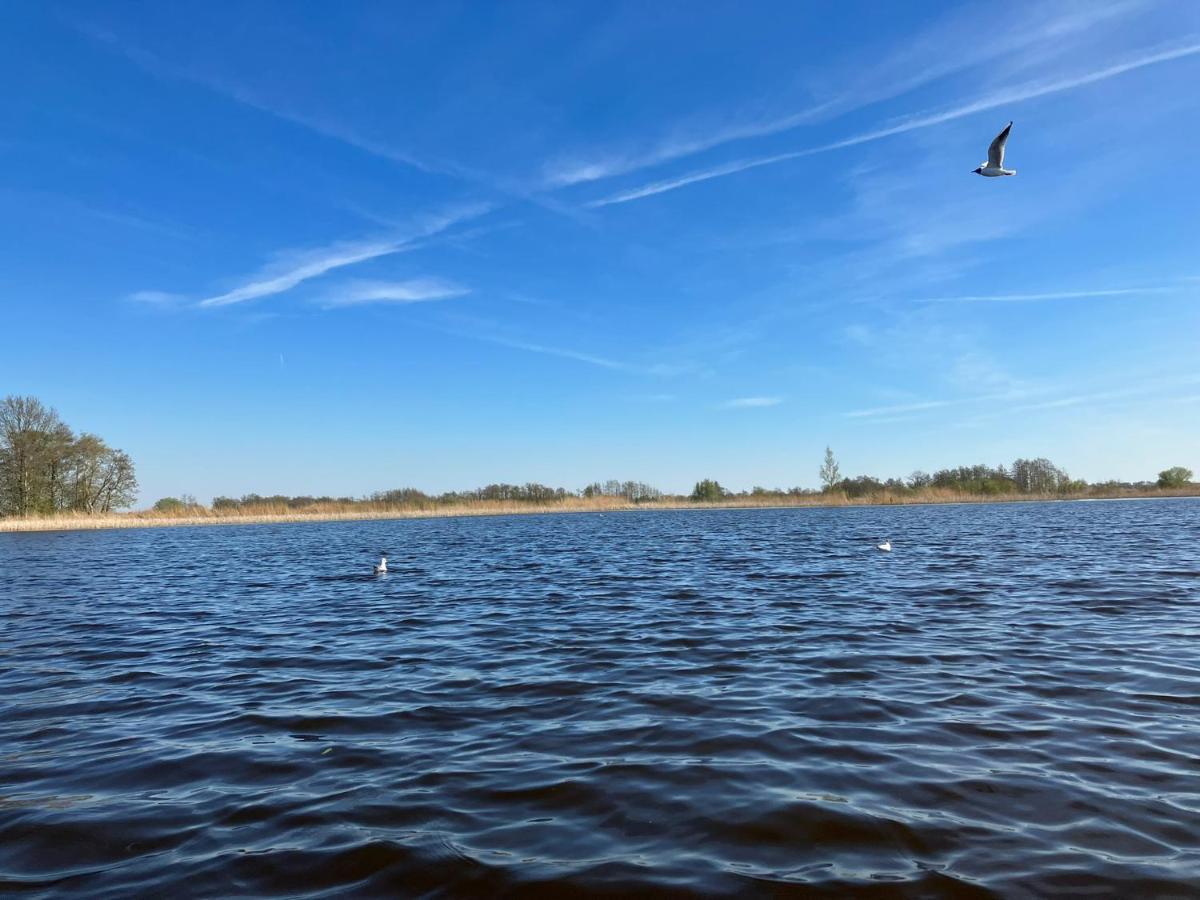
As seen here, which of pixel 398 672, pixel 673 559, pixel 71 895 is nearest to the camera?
pixel 71 895

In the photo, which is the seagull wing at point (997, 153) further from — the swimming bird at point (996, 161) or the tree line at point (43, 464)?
the tree line at point (43, 464)

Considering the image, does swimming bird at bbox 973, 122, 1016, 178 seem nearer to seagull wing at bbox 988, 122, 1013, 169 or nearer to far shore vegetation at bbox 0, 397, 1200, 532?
seagull wing at bbox 988, 122, 1013, 169

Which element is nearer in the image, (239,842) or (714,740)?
(239,842)

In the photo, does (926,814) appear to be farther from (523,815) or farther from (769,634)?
(769,634)

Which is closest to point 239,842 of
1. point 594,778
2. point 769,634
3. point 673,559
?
point 594,778

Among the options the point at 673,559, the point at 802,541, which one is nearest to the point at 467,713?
the point at 673,559

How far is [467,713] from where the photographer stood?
21.2 feet

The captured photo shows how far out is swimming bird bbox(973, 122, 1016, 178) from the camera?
14228mm

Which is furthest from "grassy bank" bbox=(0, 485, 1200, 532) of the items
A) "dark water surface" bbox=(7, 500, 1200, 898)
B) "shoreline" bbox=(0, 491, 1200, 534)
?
"dark water surface" bbox=(7, 500, 1200, 898)

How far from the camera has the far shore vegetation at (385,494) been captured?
60.8 metres

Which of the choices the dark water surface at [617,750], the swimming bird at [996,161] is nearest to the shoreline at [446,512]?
the dark water surface at [617,750]

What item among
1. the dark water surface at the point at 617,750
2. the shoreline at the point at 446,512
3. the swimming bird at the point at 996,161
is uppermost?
the swimming bird at the point at 996,161

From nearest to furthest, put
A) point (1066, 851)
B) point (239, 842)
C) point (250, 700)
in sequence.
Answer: point (1066, 851) < point (239, 842) < point (250, 700)

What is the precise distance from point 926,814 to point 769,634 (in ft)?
18.7
